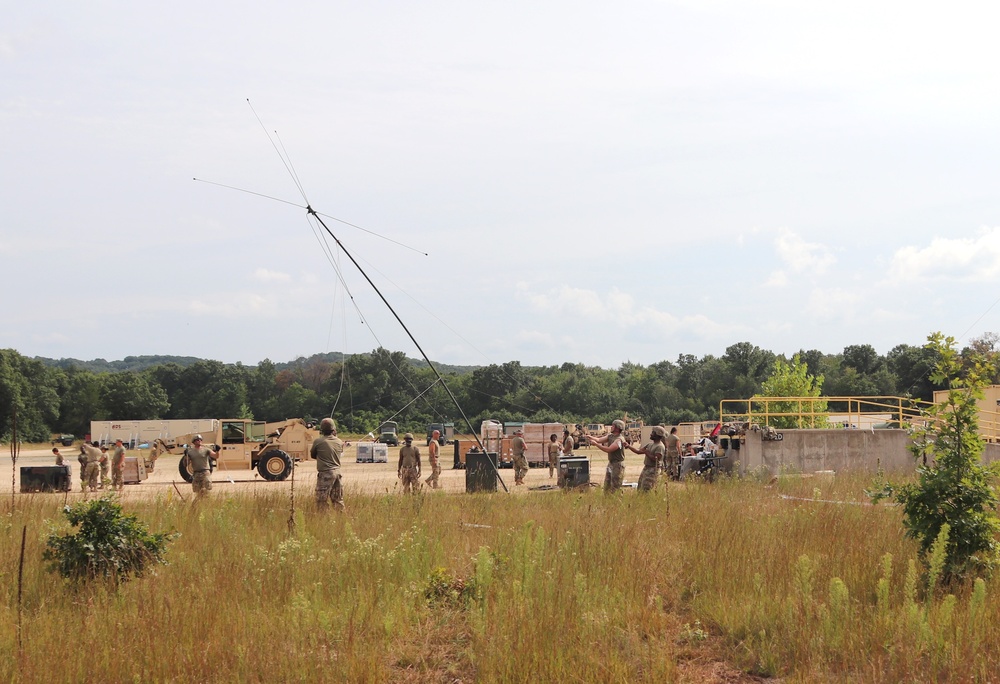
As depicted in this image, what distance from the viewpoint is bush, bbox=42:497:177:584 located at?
28.9 ft

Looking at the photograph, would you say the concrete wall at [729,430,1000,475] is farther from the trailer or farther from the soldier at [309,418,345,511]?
the trailer

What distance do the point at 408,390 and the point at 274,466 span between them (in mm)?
65282

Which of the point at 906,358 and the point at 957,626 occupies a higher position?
the point at 906,358

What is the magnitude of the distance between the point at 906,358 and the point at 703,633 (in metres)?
90.7

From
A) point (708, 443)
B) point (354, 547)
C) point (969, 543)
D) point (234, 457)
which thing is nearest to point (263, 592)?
point (354, 547)

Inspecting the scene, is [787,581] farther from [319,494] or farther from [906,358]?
[906,358]

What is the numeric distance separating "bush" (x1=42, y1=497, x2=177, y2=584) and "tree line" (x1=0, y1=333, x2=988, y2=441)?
245 feet

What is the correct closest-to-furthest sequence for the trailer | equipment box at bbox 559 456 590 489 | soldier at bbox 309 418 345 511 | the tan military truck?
soldier at bbox 309 418 345 511, equipment box at bbox 559 456 590 489, the tan military truck, the trailer

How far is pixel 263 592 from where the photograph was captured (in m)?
8.13

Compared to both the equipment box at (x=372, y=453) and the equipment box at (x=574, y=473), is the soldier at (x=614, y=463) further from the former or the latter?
the equipment box at (x=372, y=453)

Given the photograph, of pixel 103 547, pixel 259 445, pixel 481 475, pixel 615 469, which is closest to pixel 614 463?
pixel 615 469

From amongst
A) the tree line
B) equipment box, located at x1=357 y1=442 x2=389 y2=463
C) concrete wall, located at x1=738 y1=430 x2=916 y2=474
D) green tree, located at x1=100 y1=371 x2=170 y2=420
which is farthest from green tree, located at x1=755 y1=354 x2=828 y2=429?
green tree, located at x1=100 y1=371 x2=170 y2=420

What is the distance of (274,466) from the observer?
31250 mm

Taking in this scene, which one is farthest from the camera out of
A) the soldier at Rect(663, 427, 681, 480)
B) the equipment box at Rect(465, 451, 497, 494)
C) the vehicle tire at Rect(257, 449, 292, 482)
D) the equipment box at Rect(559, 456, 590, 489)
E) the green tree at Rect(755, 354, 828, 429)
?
the vehicle tire at Rect(257, 449, 292, 482)
